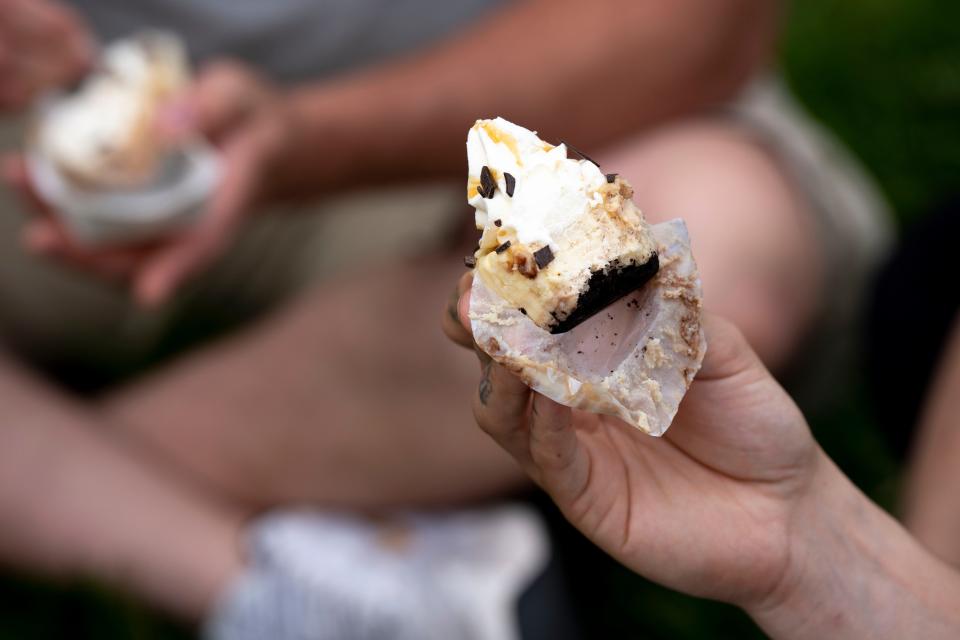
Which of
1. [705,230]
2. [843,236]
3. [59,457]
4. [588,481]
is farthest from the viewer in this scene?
[843,236]

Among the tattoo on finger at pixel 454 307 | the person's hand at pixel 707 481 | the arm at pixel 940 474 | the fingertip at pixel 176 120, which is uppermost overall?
the fingertip at pixel 176 120

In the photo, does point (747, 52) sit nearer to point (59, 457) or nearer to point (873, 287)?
point (873, 287)

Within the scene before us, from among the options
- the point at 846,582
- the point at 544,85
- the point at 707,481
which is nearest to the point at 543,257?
the point at 707,481

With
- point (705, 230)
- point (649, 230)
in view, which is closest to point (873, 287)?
point (705, 230)

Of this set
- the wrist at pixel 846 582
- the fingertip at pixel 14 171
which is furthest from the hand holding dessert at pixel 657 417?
the fingertip at pixel 14 171

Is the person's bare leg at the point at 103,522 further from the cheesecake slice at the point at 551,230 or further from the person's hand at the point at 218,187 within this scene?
the cheesecake slice at the point at 551,230

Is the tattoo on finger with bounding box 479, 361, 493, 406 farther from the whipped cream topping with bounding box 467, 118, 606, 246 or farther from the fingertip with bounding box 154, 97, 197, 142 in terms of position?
the fingertip with bounding box 154, 97, 197, 142
